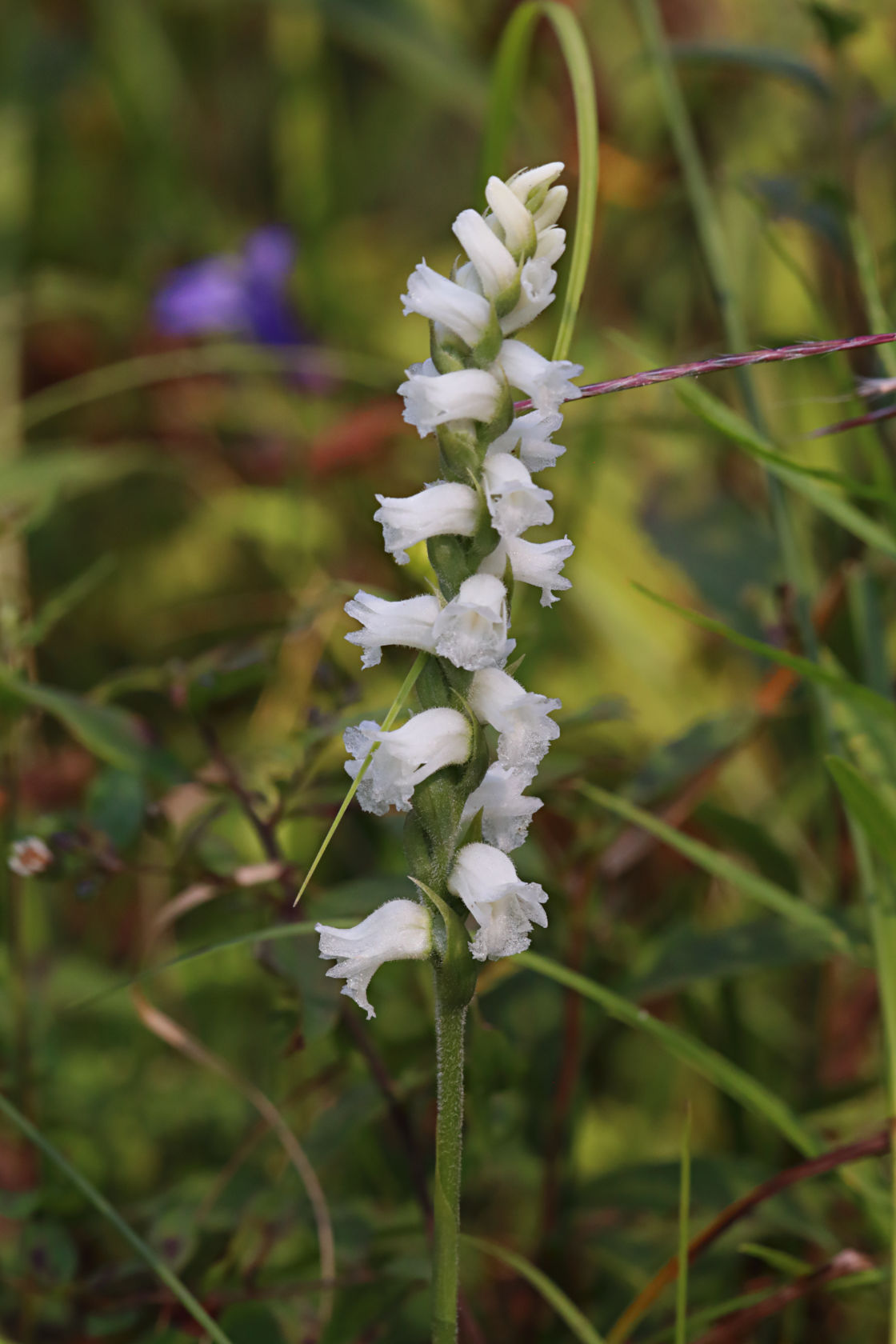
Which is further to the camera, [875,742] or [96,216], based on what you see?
[96,216]

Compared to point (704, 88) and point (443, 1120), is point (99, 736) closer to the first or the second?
point (443, 1120)

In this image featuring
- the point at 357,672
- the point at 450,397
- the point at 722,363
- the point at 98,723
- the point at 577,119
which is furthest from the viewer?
the point at 357,672

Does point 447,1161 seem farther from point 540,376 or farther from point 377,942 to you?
point 540,376

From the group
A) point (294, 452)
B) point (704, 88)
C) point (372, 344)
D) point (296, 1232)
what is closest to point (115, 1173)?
point (296, 1232)

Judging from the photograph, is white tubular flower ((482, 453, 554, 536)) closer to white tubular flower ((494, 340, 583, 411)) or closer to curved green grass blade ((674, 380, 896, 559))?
white tubular flower ((494, 340, 583, 411))

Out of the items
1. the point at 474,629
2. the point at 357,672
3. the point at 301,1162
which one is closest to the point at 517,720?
the point at 474,629
